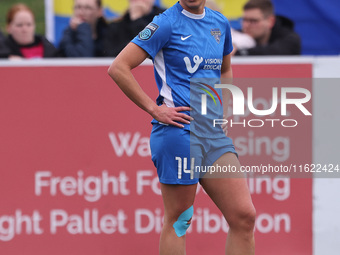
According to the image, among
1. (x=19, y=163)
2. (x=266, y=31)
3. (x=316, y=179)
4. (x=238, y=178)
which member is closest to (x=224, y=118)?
(x=238, y=178)

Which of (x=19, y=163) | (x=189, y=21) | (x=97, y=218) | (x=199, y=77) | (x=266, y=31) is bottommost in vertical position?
(x=97, y=218)

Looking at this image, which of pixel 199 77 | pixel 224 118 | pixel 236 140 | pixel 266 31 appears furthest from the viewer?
pixel 266 31

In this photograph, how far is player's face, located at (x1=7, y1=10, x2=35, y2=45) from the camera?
24.7 ft

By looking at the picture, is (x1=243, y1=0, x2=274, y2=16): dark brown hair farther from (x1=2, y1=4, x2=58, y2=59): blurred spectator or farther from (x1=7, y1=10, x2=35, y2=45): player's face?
(x1=7, y1=10, x2=35, y2=45): player's face

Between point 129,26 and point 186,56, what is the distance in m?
2.71

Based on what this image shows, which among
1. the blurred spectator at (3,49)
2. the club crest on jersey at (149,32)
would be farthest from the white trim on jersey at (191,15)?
the blurred spectator at (3,49)

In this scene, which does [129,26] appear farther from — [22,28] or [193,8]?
[193,8]

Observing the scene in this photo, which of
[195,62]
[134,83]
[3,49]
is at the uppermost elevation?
[3,49]

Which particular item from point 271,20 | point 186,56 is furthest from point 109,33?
point 186,56

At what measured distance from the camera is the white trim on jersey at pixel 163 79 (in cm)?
485

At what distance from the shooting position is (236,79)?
20.9ft

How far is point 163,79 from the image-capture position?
4.86 meters

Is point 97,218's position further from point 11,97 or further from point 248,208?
point 248,208

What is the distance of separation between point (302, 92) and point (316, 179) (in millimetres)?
716
